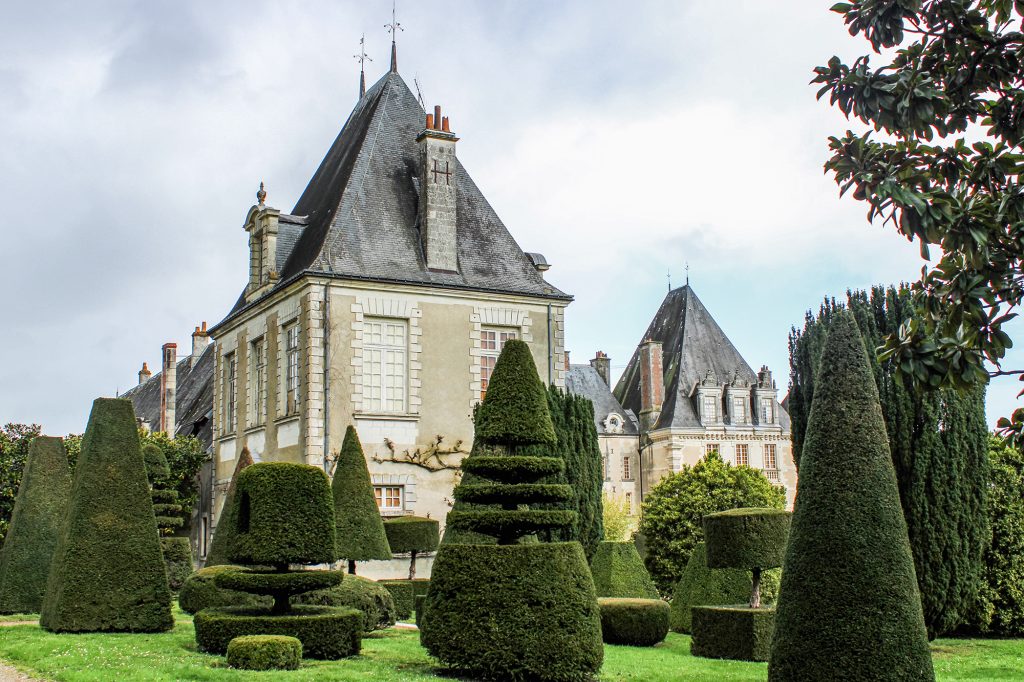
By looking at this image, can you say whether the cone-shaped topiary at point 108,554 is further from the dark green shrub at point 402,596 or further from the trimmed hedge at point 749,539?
the trimmed hedge at point 749,539

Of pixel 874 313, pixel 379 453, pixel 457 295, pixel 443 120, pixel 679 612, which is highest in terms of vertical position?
pixel 443 120

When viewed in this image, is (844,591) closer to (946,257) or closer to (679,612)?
(946,257)

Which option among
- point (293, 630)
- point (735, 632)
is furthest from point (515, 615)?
point (735, 632)

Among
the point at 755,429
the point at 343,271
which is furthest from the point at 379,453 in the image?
the point at 755,429

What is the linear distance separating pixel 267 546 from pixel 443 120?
14.5 meters

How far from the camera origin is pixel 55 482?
17922mm

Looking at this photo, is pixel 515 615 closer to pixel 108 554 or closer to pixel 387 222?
pixel 108 554

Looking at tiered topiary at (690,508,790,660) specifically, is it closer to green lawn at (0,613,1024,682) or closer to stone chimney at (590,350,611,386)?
green lawn at (0,613,1024,682)

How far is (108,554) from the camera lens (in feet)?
43.9

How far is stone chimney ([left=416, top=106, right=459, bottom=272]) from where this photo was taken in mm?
23688

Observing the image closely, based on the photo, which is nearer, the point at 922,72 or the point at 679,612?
the point at 922,72

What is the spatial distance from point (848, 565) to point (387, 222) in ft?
52.0

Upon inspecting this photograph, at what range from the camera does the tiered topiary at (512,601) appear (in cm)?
1059

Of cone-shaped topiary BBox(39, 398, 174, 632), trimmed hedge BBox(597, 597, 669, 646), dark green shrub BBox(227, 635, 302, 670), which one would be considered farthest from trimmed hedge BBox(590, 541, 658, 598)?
dark green shrub BBox(227, 635, 302, 670)
